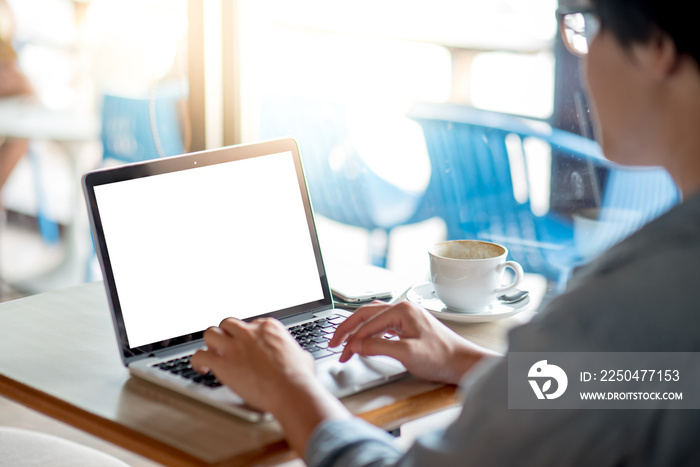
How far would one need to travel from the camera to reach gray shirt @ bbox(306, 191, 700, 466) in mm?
583

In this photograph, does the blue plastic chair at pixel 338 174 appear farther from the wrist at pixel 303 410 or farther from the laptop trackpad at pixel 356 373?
the wrist at pixel 303 410

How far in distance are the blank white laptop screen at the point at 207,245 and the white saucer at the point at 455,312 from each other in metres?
0.18

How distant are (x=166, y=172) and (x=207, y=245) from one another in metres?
0.12

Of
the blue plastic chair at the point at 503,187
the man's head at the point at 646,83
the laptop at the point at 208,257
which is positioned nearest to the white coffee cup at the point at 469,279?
the laptop at the point at 208,257

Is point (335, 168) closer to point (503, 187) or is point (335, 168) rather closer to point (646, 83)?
point (503, 187)

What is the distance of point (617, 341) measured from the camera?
59 centimetres

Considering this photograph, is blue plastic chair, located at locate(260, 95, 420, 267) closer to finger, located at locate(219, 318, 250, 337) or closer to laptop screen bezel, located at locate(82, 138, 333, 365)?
laptop screen bezel, located at locate(82, 138, 333, 365)

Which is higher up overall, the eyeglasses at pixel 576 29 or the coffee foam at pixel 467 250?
the eyeglasses at pixel 576 29

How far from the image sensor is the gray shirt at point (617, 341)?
1.91 feet

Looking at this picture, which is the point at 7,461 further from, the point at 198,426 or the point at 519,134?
the point at 519,134

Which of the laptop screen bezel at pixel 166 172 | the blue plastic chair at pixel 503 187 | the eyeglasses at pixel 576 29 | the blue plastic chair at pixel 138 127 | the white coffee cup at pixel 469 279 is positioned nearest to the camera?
the eyeglasses at pixel 576 29

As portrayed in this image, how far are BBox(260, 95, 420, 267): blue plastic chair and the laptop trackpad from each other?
64.2 inches

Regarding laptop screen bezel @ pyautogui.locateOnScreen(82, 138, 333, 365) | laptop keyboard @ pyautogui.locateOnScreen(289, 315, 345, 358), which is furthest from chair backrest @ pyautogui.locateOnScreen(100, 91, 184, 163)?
laptop keyboard @ pyautogui.locateOnScreen(289, 315, 345, 358)

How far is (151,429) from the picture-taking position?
813mm
